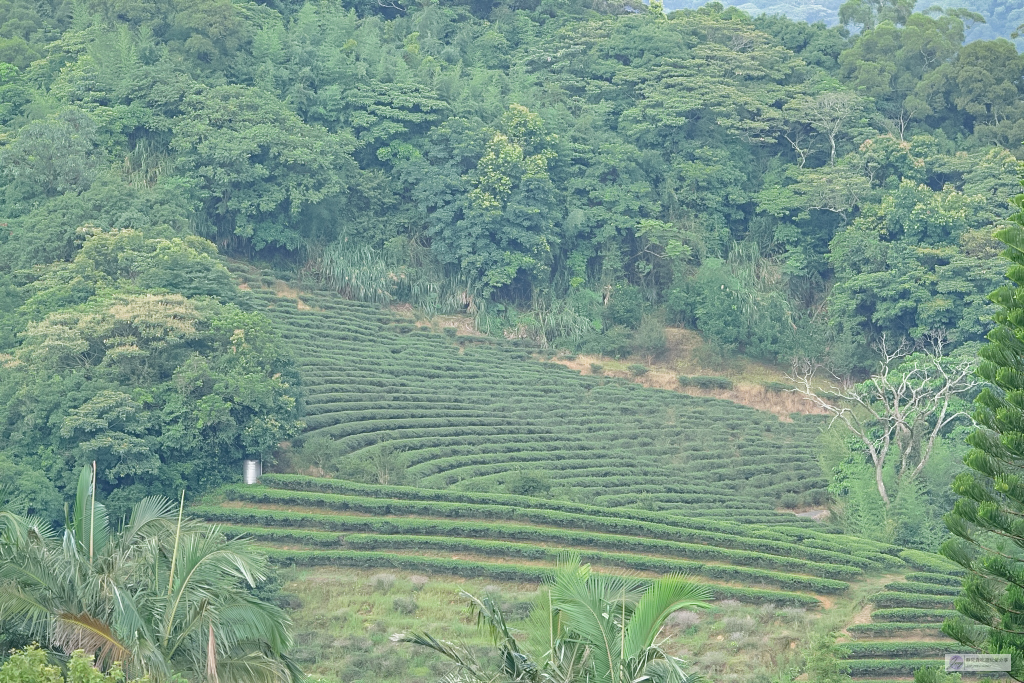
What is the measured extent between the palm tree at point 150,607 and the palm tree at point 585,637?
7.29 ft

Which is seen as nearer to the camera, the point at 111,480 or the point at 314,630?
the point at 314,630

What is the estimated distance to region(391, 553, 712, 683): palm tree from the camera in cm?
1159

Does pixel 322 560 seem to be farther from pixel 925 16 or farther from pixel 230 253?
pixel 925 16

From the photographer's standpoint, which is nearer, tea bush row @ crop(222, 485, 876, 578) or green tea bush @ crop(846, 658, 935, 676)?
green tea bush @ crop(846, 658, 935, 676)

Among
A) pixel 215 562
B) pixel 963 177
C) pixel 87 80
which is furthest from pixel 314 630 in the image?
pixel 963 177

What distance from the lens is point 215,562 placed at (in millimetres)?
13273

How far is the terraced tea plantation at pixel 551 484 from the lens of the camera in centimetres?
2797

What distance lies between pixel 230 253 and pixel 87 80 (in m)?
6.91

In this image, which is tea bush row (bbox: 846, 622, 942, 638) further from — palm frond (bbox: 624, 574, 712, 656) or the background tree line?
the background tree line

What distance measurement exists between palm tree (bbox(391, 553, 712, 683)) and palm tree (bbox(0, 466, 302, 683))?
87.5 inches

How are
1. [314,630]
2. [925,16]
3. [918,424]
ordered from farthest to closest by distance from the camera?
[925,16]
[918,424]
[314,630]

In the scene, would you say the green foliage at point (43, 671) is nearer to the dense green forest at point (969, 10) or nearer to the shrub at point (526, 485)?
the shrub at point (526, 485)

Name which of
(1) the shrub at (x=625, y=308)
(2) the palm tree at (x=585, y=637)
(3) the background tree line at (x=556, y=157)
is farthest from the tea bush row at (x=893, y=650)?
Result: (1) the shrub at (x=625, y=308)

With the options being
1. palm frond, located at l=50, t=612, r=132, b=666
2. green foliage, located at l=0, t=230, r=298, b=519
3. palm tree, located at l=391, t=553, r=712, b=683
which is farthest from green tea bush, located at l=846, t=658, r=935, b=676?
palm frond, located at l=50, t=612, r=132, b=666
